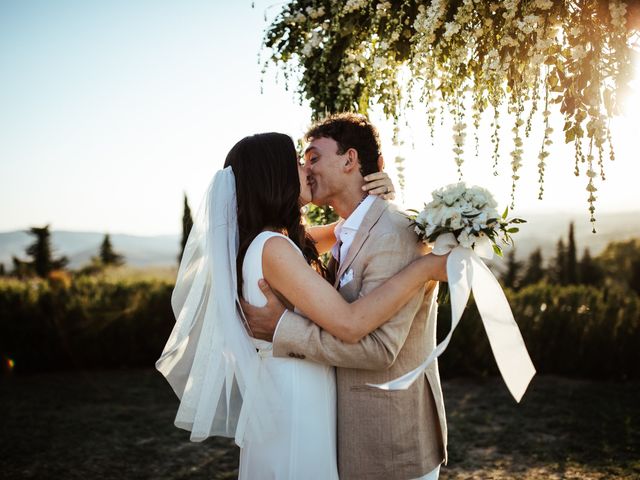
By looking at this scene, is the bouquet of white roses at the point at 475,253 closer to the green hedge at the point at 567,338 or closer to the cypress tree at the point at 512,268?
the green hedge at the point at 567,338

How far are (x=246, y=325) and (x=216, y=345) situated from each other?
17 centimetres

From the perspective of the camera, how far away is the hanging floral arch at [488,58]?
2.64 meters

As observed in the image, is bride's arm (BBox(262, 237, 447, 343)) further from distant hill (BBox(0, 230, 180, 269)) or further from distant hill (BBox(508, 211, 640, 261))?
distant hill (BBox(0, 230, 180, 269))

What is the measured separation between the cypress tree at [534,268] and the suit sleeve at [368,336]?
47.6ft

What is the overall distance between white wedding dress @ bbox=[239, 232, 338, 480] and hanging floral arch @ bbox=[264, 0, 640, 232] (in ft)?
4.05

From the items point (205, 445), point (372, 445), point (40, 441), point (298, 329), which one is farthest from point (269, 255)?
point (40, 441)

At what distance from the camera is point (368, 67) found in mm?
3691

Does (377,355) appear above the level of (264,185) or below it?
below

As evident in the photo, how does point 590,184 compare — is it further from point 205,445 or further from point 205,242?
point 205,445

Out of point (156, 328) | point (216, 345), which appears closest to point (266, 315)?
point (216, 345)

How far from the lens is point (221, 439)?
21.6 feet

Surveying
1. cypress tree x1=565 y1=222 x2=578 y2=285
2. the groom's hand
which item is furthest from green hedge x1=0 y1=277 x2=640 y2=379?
cypress tree x1=565 y1=222 x2=578 y2=285

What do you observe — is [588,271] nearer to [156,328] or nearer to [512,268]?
[512,268]

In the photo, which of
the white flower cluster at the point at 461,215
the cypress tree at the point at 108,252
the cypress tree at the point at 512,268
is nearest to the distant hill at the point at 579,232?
the cypress tree at the point at 512,268
